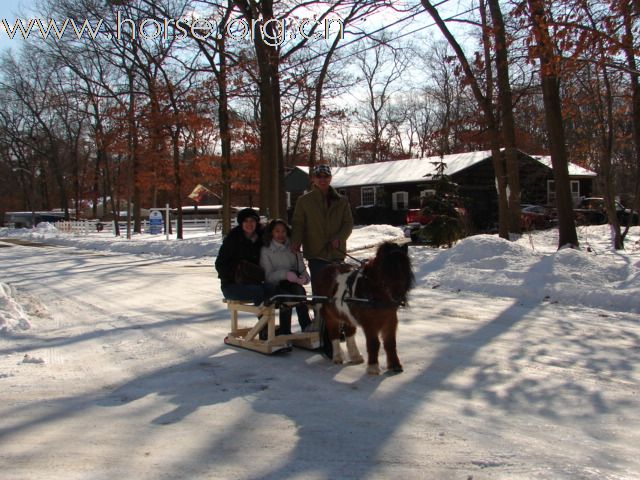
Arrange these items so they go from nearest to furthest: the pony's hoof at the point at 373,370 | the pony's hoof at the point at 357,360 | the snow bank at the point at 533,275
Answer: the pony's hoof at the point at 373,370, the pony's hoof at the point at 357,360, the snow bank at the point at 533,275

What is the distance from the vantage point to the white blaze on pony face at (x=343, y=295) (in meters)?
5.36

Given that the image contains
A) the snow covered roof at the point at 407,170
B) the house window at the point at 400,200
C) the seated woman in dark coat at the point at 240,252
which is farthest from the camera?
the house window at the point at 400,200

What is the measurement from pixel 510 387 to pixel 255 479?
2.60 meters

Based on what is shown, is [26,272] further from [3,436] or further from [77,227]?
[77,227]

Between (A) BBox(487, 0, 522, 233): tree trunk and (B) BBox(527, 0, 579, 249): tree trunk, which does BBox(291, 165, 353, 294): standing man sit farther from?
(A) BBox(487, 0, 522, 233): tree trunk

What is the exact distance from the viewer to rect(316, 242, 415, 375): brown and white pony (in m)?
4.99

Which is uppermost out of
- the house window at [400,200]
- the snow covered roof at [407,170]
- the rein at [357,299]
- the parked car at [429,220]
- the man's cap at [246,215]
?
the snow covered roof at [407,170]

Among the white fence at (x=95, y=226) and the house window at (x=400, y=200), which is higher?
the house window at (x=400, y=200)

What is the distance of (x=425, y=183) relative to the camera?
3541 cm

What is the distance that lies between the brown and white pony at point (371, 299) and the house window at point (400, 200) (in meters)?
32.5

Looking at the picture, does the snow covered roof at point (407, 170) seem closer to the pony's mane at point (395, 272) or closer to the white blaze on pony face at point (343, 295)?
the white blaze on pony face at point (343, 295)

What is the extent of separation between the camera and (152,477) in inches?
130

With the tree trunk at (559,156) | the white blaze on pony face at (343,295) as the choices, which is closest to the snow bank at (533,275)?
the tree trunk at (559,156)

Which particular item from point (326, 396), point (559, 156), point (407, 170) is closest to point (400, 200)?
point (407, 170)
